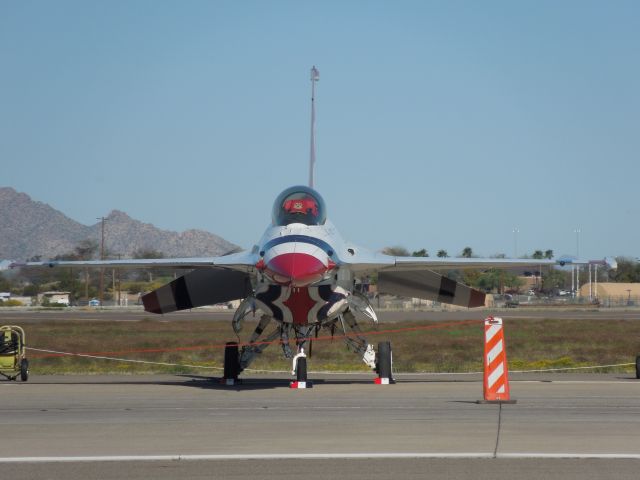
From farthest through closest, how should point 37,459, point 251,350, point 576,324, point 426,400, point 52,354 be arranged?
point 576,324 < point 52,354 < point 251,350 < point 426,400 < point 37,459

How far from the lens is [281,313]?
2045cm

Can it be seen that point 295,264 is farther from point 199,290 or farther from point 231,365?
point 199,290

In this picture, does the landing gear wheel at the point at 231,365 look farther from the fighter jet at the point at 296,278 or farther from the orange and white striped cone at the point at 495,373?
the orange and white striped cone at the point at 495,373

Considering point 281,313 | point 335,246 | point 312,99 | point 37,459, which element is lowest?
point 37,459

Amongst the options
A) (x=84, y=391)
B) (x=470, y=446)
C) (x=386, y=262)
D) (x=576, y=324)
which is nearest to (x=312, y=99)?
(x=386, y=262)

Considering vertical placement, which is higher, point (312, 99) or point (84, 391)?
point (312, 99)

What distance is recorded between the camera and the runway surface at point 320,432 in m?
10.3

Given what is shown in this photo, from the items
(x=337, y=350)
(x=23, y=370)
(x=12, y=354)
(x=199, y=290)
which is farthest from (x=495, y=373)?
(x=337, y=350)

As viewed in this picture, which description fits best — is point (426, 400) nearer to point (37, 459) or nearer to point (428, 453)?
point (428, 453)

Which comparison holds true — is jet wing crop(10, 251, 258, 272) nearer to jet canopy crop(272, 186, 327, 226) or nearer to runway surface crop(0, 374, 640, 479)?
jet canopy crop(272, 186, 327, 226)

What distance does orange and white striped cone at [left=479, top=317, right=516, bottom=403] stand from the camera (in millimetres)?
16969

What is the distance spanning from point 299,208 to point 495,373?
208 inches

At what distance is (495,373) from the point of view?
17016 mm

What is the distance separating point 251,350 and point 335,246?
352 cm
